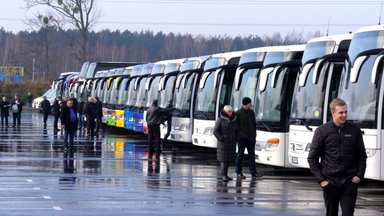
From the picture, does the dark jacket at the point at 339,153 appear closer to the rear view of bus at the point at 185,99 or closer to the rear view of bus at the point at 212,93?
the rear view of bus at the point at 212,93

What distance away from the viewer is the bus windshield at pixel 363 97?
59.0 feet

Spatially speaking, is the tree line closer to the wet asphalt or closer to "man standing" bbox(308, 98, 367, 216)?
the wet asphalt

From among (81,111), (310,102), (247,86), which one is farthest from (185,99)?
(81,111)

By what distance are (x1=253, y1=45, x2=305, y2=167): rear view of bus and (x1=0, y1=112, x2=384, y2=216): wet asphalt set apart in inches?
23.0

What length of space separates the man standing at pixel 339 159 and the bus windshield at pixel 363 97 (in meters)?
6.21

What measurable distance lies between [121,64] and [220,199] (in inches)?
1649

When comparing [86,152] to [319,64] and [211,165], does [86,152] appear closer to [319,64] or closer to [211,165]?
[211,165]

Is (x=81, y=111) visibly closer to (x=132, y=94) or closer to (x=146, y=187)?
(x=132, y=94)

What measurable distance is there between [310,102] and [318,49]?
1077 mm

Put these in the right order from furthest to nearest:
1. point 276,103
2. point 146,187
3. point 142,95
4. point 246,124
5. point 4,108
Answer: point 4,108
point 142,95
point 276,103
point 246,124
point 146,187

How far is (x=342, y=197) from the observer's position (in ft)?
38.7

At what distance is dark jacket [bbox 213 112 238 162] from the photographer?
869 inches

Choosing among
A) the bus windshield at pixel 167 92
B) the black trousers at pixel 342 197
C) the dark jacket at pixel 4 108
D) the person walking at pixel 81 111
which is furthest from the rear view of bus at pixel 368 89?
the dark jacket at pixel 4 108

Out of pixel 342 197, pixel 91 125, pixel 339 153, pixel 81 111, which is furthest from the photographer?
pixel 81 111
